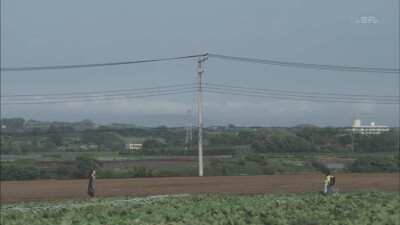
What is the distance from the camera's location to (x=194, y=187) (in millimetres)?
37125

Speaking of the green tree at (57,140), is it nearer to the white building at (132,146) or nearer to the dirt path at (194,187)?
the white building at (132,146)

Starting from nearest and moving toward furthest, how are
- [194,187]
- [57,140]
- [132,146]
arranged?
[194,187], [57,140], [132,146]

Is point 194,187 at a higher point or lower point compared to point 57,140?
lower

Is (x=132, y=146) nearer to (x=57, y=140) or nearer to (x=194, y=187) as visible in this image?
(x=57, y=140)

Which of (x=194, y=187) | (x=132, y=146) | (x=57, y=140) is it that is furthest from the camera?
(x=132, y=146)

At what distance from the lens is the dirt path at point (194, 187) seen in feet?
111

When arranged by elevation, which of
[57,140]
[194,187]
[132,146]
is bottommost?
[194,187]

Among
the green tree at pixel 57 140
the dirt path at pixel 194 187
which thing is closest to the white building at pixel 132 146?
the green tree at pixel 57 140

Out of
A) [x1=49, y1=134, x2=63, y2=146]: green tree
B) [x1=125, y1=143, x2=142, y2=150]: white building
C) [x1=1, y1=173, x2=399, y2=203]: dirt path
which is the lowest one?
[x1=1, y1=173, x2=399, y2=203]: dirt path

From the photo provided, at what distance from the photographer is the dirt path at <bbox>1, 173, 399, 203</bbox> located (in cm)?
3397

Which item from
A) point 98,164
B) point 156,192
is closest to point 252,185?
point 156,192

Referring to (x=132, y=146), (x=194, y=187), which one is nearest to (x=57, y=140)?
(x=132, y=146)

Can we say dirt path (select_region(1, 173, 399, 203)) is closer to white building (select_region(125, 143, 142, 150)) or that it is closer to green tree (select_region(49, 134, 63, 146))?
white building (select_region(125, 143, 142, 150))

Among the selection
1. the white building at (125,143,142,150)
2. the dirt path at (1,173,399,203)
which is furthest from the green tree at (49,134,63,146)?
the dirt path at (1,173,399,203)
